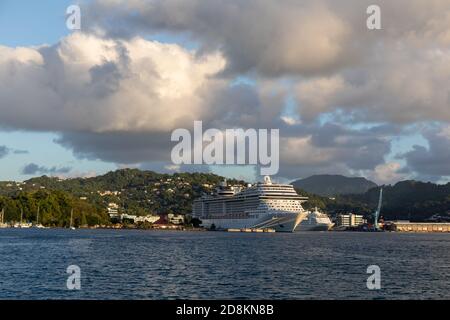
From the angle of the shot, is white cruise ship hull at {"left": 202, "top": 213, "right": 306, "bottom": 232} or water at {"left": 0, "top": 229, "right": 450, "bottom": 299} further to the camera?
white cruise ship hull at {"left": 202, "top": 213, "right": 306, "bottom": 232}

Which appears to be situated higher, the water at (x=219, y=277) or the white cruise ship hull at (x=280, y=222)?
the white cruise ship hull at (x=280, y=222)

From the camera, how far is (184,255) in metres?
78.8

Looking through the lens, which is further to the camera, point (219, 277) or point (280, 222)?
point (280, 222)

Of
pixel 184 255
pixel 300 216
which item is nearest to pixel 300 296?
pixel 184 255

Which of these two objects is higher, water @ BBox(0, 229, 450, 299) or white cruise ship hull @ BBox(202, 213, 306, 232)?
white cruise ship hull @ BBox(202, 213, 306, 232)

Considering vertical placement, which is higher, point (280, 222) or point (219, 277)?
point (280, 222)

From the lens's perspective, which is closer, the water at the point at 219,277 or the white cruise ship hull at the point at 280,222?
the water at the point at 219,277
